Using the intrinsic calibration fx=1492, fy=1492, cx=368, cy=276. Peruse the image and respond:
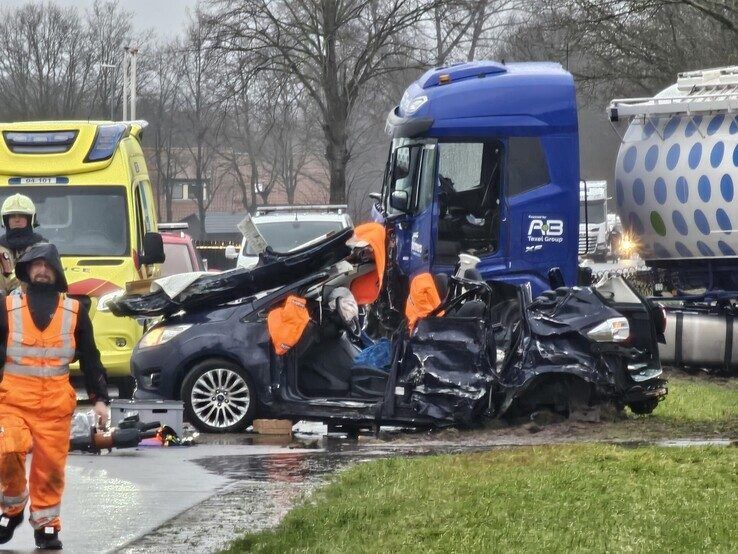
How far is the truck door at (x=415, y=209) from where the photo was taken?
16422 mm

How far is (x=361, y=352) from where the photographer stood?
42.4 ft

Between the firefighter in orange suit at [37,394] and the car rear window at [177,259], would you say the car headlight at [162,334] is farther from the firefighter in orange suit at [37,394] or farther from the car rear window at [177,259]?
the car rear window at [177,259]

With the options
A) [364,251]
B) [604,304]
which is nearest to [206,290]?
[364,251]

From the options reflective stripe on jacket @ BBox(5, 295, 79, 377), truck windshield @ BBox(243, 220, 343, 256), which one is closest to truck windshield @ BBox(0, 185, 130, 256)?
truck windshield @ BBox(243, 220, 343, 256)

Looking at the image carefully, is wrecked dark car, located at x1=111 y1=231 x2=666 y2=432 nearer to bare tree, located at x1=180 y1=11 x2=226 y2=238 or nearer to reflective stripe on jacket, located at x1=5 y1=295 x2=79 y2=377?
reflective stripe on jacket, located at x1=5 y1=295 x2=79 y2=377

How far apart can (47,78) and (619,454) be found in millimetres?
55096

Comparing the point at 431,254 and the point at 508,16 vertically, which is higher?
the point at 508,16

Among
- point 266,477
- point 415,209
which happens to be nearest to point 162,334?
point 266,477

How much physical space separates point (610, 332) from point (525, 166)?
454 centimetres

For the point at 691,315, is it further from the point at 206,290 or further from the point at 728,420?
the point at 206,290

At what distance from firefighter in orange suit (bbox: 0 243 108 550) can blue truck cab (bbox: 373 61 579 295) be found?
28.9 feet

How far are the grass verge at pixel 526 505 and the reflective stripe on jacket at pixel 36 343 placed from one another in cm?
134

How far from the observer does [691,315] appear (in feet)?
60.5

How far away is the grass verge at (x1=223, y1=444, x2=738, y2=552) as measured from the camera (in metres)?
7.07
